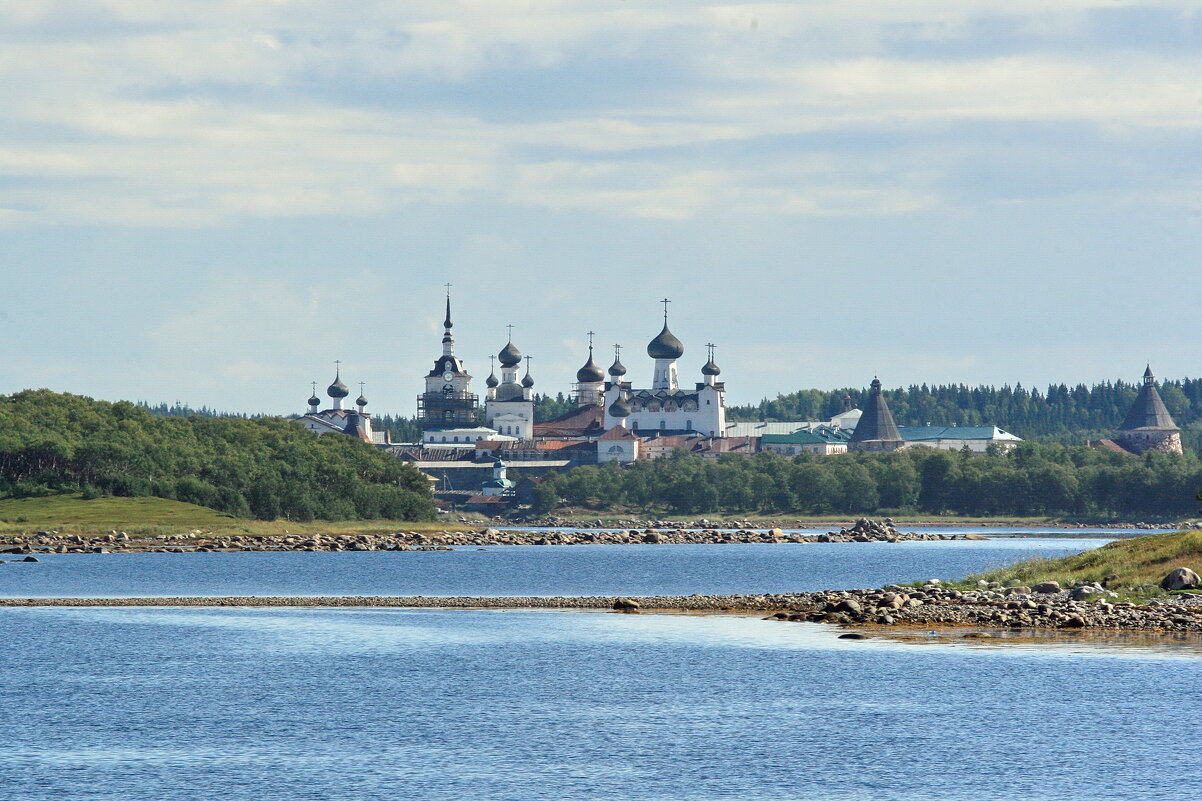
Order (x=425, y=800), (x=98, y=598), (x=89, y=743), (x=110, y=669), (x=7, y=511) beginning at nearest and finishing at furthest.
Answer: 1. (x=425, y=800)
2. (x=89, y=743)
3. (x=110, y=669)
4. (x=98, y=598)
5. (x=7, y=511)

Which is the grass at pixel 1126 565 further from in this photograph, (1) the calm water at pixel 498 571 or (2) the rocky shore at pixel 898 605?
(1) the calm water at pixel 498 571

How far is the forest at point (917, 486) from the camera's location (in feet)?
564

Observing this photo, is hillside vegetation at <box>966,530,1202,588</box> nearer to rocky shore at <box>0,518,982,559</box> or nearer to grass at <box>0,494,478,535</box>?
rocky shore at <box>0,518,982,559</box>

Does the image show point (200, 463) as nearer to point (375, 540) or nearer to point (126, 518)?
point (126, 518)

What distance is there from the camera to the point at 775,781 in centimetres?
3120

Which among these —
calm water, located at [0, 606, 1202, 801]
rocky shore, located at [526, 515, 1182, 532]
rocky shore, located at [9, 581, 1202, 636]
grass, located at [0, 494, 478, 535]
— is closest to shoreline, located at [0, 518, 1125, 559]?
grass, located at [0, 494, 478, 535]

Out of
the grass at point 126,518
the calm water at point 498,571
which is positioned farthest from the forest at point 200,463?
the calm water at point 498,571

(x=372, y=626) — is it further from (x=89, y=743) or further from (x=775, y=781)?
(x=775, y=781)

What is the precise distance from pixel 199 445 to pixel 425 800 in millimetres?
114488

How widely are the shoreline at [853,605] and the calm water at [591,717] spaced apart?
3.09m

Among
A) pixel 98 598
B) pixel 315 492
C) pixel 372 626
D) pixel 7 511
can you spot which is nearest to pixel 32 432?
pixel 7 511

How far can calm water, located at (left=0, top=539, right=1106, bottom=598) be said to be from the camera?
76.6 m

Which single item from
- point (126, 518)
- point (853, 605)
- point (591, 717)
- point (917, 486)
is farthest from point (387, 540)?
point (591, 717)

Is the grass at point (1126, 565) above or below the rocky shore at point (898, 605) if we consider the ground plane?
above
